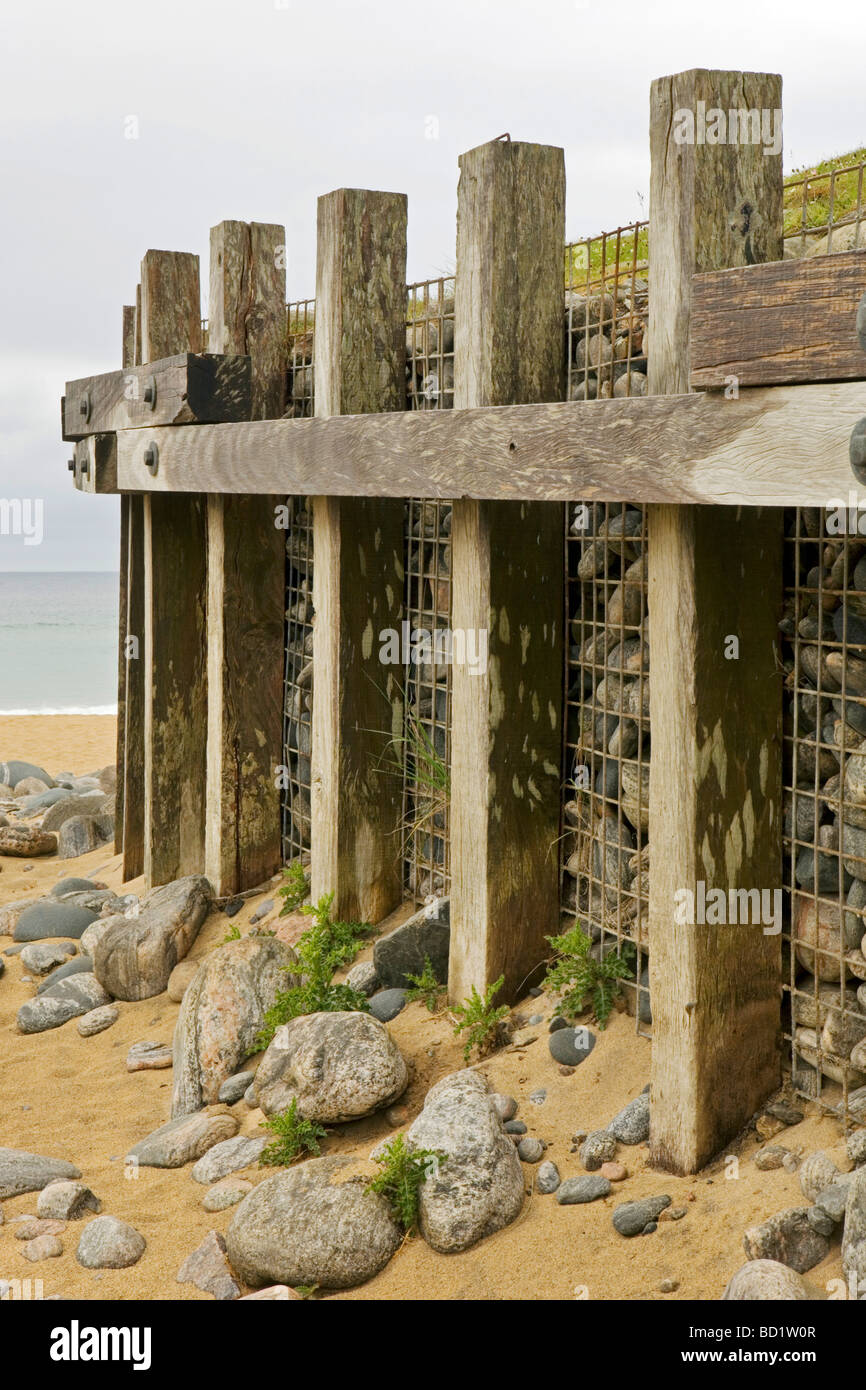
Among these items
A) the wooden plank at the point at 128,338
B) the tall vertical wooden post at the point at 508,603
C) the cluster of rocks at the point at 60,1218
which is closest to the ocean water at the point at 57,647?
the wooden plank at the point at 128,338

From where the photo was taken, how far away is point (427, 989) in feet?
17.7

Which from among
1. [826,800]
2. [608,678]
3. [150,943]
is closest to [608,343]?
[608,678]

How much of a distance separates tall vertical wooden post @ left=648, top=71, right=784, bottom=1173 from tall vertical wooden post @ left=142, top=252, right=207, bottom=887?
14.5 ft

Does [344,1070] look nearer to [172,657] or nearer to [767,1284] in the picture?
[767,1284]

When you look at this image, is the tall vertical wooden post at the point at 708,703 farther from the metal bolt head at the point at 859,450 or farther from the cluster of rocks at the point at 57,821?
the cluster of rocks at the point at 57,821

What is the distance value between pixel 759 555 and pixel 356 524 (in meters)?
2.32

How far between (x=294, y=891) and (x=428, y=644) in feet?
5.38

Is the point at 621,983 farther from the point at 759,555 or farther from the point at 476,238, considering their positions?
the point at 476,238

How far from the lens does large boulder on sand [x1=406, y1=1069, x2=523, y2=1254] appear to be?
4.00 metres

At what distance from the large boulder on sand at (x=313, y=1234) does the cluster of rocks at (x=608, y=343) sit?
2769mm

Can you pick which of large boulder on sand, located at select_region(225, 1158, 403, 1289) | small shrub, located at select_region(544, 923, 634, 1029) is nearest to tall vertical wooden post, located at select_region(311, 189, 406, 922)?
small shrub, located at select_region(544, 923, 634, 1029)

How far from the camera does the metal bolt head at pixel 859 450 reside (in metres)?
3.21

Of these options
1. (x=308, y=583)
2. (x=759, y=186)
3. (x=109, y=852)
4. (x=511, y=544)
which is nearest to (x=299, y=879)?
(x=308, y=583)

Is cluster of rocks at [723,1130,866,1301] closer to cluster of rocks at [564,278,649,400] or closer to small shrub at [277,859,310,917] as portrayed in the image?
cluster of rocks at [564,278,649,400]
